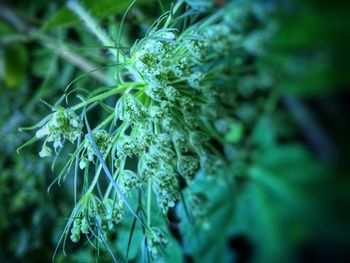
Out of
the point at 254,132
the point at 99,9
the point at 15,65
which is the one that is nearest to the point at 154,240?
the point at 99,9

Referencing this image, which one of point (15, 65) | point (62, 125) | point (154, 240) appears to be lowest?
point (154, 240)

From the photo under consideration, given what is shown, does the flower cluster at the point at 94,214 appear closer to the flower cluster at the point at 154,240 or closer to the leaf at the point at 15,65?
the flower cluster at the point at 154,240

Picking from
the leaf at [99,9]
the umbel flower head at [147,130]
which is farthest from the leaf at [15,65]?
the umbel flower head at [147,130]

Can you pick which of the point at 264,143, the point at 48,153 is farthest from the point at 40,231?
the point at 264,143

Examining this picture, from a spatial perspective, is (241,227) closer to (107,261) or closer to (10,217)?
(107,261)

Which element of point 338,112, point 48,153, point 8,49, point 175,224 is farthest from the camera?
point 338,112

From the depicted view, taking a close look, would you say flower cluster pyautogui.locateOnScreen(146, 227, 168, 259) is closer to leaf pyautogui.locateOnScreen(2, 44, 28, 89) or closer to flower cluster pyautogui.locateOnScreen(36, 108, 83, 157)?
flower cluster pyautogui.locateOnScreen(36, 108, 83, 157)

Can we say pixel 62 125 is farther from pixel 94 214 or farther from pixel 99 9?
pixel 99 9

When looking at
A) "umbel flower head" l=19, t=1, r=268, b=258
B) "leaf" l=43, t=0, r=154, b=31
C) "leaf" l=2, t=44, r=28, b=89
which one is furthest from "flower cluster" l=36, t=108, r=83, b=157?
"leaf" l=2, t=44, r=28, b=89
